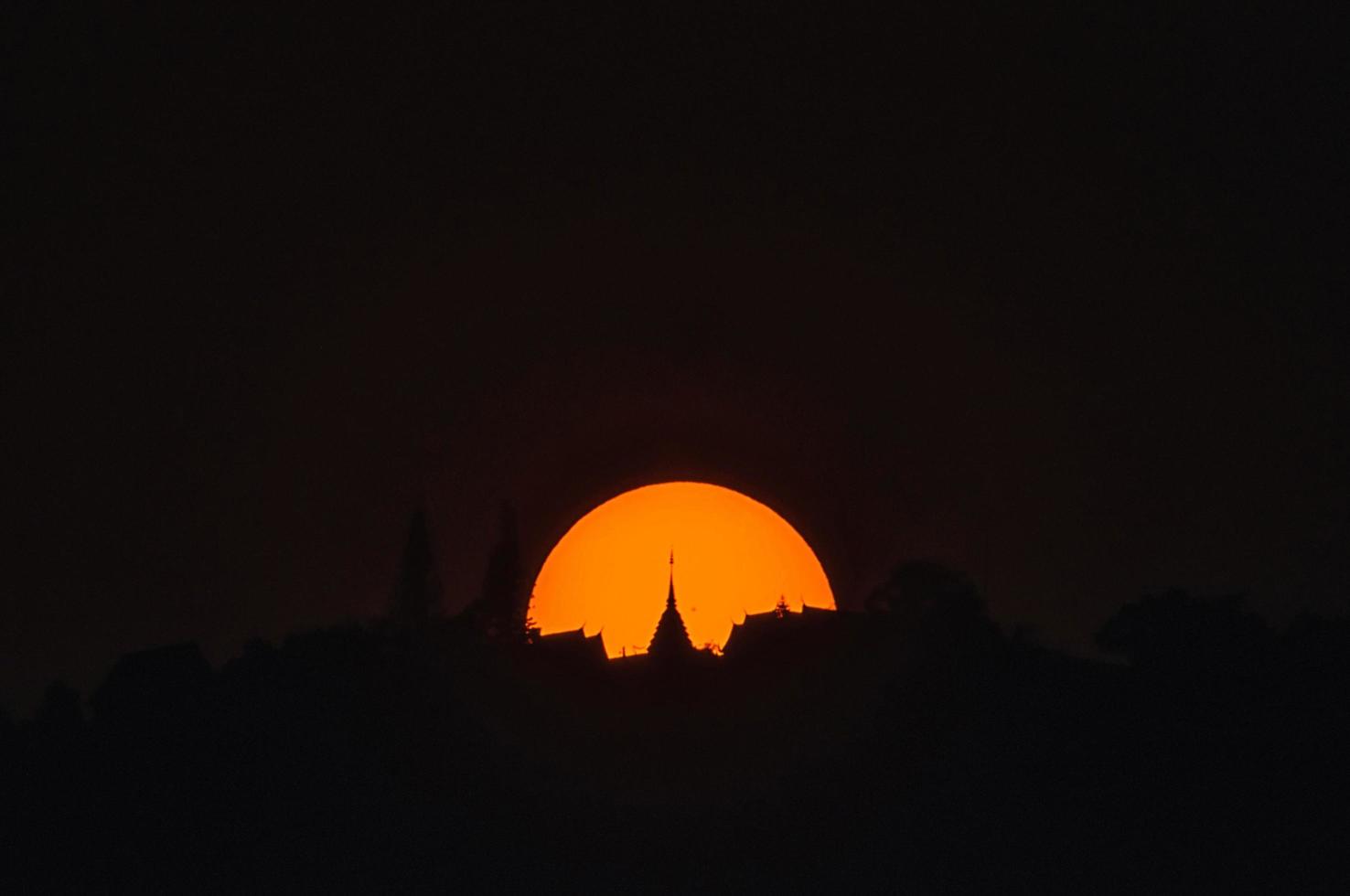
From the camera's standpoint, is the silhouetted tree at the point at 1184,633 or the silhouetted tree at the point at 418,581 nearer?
the silhouetted tree at the point at 1184,633

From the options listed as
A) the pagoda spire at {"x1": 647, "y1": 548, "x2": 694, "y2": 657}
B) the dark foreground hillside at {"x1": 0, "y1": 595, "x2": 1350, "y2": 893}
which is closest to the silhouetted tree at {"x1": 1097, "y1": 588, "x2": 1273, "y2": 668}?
the dark foreground hillside at {"x1": 0, "y1": 595, "x2": 1350, "y2": 893}

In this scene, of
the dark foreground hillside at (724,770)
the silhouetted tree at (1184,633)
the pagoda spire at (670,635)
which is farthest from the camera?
the pagoda spire at (670,635)

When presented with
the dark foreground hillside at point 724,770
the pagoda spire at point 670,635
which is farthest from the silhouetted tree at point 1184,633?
the pagoda spire at point 670,635

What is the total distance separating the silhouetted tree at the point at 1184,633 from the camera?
177 feet

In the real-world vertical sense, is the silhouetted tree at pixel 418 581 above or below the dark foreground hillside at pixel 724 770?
above

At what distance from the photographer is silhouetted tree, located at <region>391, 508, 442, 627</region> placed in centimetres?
6594

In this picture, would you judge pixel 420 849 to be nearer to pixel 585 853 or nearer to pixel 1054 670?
pixel 585 853

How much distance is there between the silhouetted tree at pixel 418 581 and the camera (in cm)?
6594

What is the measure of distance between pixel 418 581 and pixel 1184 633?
21416 mm

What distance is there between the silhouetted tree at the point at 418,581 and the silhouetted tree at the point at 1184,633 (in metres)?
17.4

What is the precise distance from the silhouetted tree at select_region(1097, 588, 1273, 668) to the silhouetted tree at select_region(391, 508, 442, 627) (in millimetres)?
17414

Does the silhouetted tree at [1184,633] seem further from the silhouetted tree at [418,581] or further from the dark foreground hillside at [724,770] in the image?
the silhouetted tree at [418,581]

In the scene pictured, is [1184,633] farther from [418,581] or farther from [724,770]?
[418,581]

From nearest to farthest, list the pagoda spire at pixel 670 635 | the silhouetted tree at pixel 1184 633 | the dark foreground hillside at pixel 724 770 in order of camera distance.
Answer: the dark foreground hillside at pixel 724 770, the silhouetted tree at pixel 1184 633, the pagoda spire at pixel 670 635
